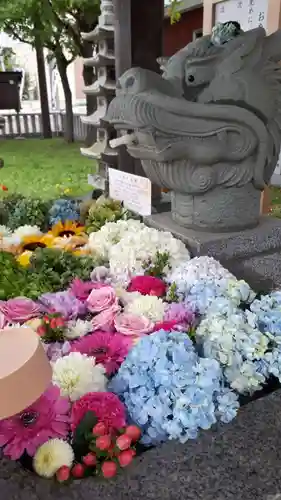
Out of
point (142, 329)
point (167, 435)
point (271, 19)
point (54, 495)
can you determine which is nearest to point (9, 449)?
point (54, 495)

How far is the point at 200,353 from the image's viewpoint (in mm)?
1336

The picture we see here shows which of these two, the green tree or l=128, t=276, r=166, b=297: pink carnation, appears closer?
l=128, t=276, r=166, b=297: pink carnation

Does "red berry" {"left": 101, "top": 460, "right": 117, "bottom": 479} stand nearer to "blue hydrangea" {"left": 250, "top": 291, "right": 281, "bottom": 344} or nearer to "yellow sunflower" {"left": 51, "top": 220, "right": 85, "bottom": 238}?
"blue hydrangea" {"left": 250, "top": 291, "right": 281, "bottom": 344}

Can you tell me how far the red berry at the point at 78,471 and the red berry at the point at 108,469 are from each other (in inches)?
1.8

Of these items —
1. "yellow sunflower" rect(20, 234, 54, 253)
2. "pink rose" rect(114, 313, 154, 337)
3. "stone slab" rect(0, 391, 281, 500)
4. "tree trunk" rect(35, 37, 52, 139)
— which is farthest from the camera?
"tree trunk" rect(35, 37, 52, 139)

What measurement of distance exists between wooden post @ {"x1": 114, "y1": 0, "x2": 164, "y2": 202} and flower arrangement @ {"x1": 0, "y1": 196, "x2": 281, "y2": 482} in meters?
1.01

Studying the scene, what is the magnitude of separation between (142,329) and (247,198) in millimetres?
956

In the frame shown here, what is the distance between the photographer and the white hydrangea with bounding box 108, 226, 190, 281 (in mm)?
1882

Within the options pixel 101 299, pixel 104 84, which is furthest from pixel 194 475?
pixel 104 84

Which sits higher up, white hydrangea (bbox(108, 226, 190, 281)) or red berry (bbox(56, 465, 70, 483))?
white hydrangea (bbox(108, 226, 190, 281))

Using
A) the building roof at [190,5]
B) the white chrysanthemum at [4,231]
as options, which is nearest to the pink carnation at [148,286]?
the white chrysanthemum at [4,231]

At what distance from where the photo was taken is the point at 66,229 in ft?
8.14

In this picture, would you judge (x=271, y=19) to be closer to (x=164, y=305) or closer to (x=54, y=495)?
(x=164, y=305)

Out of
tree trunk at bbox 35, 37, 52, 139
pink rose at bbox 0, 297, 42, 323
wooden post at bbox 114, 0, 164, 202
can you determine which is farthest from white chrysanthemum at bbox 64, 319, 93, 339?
tree trunk at bbox 35, 37, 52, 139
